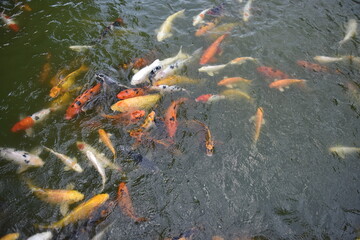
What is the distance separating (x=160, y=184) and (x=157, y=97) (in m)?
1.95

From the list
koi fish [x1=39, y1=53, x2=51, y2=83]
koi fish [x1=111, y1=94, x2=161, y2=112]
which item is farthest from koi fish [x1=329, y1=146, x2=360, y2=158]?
koi fish [x1=39, y1=53, x2=51, y2=83]

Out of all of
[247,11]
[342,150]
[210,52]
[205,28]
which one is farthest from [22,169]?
[247,11]

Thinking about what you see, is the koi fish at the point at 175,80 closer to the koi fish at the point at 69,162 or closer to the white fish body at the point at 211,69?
the white fish body at the point at 211,69

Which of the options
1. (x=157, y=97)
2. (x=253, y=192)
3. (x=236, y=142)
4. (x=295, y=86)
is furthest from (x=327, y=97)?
(x=157, y=97)

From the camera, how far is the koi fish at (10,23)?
7391 millimetres

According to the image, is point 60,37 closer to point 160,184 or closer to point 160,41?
point 160,41

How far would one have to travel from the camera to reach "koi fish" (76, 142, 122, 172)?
15.7ft

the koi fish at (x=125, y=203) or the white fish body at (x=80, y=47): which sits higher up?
the white fish body at (x=80, y=47)

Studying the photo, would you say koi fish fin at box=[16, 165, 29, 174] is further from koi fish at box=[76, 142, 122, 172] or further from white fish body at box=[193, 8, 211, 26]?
white fish body at box=[193, 8, 211, 26]

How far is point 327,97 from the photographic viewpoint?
18.8 ft

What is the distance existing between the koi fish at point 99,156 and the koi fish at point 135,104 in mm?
924

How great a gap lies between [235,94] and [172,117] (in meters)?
1.54

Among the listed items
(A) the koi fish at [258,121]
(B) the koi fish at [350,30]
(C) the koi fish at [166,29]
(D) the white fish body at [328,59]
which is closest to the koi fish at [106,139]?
(A) the koi fish at [258,121]

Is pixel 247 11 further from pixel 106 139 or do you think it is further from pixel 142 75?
pixel 106 139
